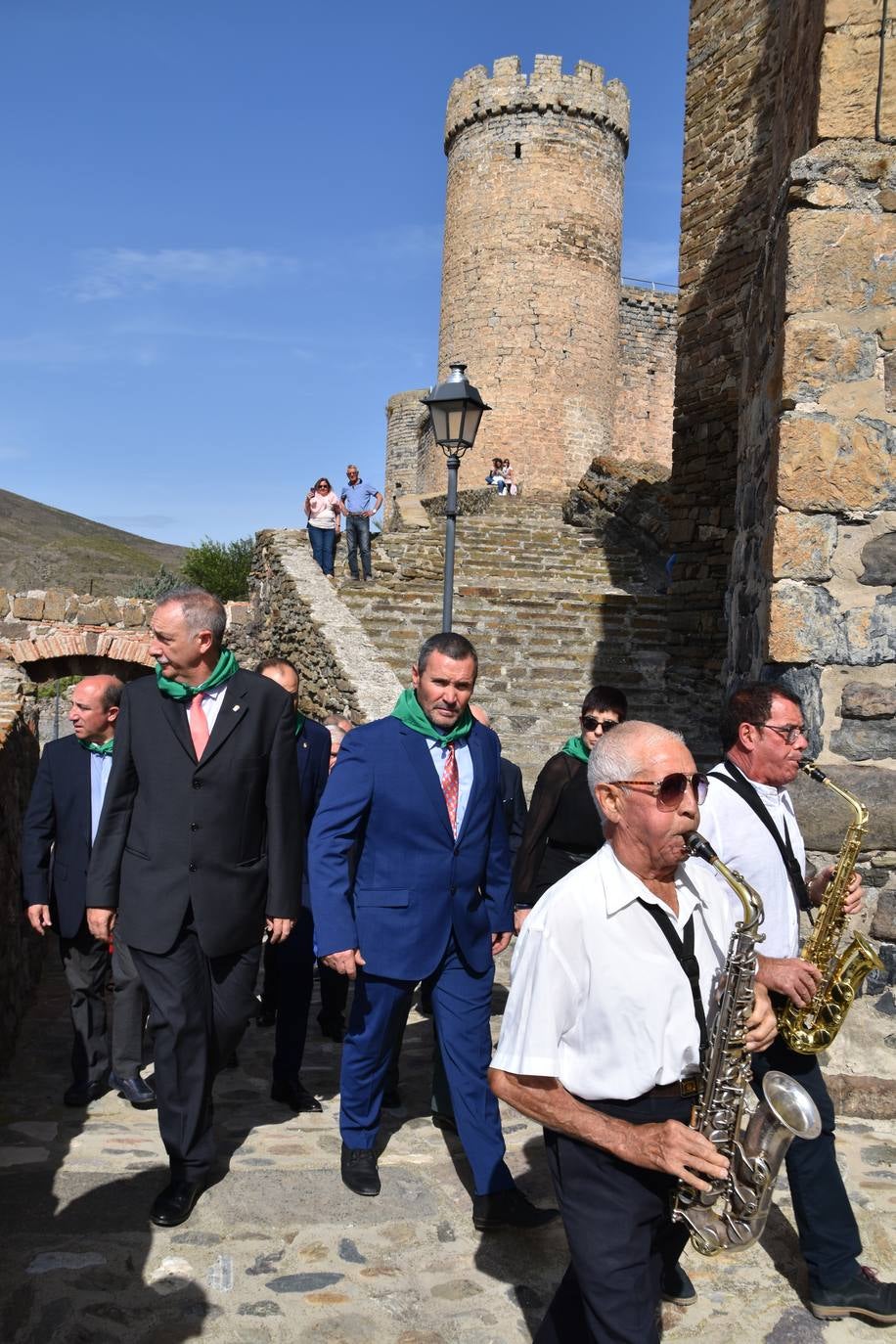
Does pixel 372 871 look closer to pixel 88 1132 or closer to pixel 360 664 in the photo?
pixel 88 1132

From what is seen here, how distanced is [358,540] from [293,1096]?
35.5ft

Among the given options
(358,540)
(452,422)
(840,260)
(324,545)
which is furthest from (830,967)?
(324,545)

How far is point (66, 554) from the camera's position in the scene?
1449 inches

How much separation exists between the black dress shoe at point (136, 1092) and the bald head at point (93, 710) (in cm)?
133

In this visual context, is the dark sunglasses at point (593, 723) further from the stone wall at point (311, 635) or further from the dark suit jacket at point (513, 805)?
the stone wall at point (311, 635)

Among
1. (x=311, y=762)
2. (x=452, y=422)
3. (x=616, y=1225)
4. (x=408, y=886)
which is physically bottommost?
(x=616, y=1225)

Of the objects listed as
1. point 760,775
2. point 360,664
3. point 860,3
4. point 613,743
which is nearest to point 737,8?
point 360,664

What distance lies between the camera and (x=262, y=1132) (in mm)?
4023

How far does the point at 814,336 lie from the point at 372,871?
253 centimetres

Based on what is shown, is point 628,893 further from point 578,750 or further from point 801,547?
point 801,547

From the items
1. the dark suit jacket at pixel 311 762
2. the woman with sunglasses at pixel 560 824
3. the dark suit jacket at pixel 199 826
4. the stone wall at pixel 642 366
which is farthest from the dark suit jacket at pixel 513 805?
the stone wall at pixel 642 366

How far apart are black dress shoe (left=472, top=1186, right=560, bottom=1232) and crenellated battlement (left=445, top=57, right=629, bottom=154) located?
99.5 ft

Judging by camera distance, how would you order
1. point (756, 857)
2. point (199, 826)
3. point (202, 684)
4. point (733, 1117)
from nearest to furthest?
point (733, 1117) → point (756, 857) → point (199, 826) → point (202, 684)

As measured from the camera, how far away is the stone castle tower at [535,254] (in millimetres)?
29188
